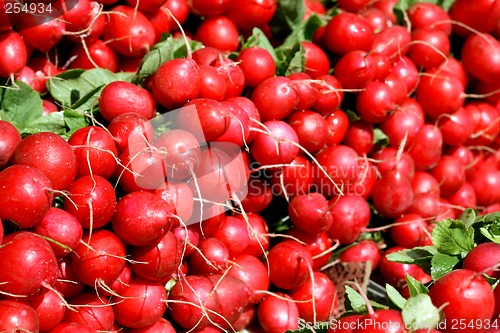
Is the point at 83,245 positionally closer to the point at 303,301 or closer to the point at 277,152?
the point at 277,152

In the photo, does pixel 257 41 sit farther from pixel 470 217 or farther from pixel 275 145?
pixel 470 217

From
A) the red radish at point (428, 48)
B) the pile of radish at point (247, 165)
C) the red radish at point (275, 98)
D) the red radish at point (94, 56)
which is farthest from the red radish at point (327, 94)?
the red radish at point (94, 56)


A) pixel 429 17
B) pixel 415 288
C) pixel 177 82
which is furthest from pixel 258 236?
pixel 429 17

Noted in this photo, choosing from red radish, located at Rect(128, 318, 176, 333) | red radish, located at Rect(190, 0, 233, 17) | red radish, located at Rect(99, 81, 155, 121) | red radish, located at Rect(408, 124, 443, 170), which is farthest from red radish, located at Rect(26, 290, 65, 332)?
red radish, located at Rect(408, 124, 443, 170)

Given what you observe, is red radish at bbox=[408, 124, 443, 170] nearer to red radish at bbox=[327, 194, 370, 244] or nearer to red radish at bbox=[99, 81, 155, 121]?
red radish at bbox=[327, 194, 370, 244]

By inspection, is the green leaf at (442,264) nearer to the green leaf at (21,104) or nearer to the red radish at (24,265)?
the red radish at (24,265)

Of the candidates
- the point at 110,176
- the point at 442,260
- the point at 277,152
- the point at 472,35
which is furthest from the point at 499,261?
the point at 472,35
